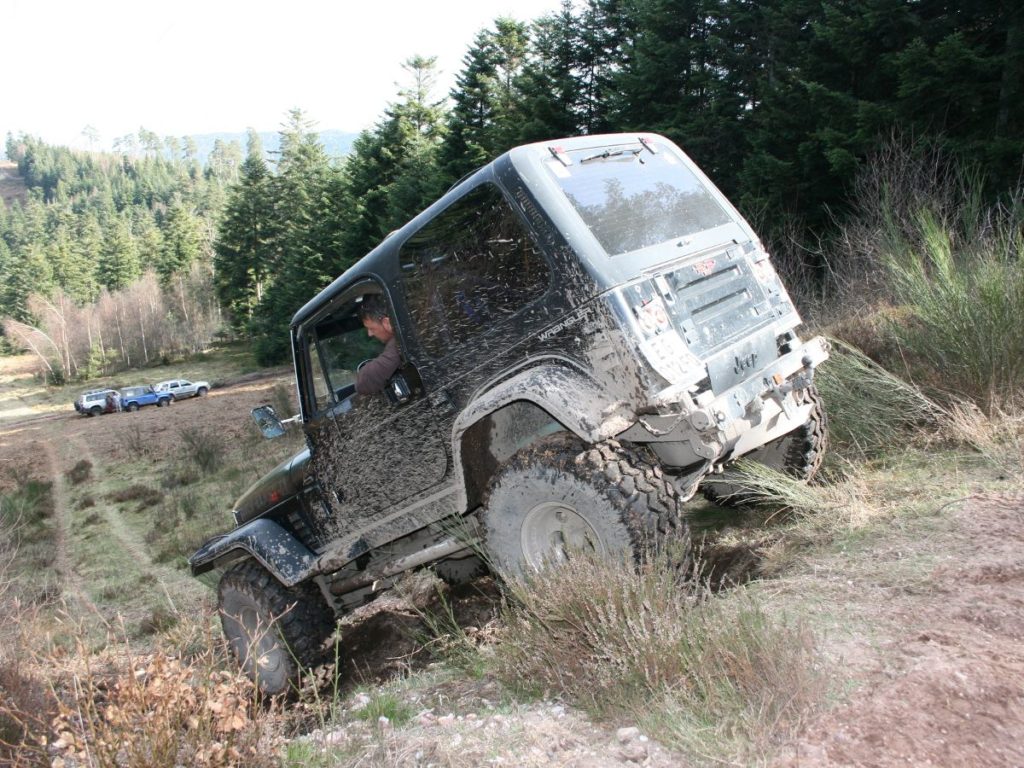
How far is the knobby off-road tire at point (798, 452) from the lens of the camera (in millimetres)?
4801

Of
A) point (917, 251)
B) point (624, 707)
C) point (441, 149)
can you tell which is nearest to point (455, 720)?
point (624, 707)

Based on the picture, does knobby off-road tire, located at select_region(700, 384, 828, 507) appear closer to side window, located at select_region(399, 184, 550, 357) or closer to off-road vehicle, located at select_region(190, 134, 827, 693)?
off-road vehicle, located at select_region(190, 134, 827, 693)

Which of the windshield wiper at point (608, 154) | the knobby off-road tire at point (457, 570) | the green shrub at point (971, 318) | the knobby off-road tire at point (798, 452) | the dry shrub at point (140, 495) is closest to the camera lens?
the windshield wiper at point (608, 154)

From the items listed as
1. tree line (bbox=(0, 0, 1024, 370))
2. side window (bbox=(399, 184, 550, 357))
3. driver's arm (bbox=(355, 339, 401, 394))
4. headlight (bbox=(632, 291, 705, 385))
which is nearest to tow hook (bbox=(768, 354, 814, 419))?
headlight (bbox=(632, 291, 705, 385))

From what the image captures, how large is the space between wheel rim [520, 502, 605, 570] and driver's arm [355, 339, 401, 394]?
120 cm

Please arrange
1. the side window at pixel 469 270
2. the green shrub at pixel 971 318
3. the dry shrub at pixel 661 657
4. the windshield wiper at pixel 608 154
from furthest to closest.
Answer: the green shrub at pixel 971 318, the windshield wiper at pixel 608 154, the side window at pixel 469 270, the dry shrub at pixel 661 657

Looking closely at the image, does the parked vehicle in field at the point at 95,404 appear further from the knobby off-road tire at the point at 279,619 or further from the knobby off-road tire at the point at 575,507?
the knobby off-road tire at the point at 575,507

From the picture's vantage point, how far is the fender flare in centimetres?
359

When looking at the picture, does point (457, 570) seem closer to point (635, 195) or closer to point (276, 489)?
point (276, 489)

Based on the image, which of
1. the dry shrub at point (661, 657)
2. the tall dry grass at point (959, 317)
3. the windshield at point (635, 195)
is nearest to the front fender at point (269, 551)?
the dry shrub at point (661, 657)

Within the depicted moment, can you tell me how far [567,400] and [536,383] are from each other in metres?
0.19

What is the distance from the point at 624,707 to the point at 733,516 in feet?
9.40

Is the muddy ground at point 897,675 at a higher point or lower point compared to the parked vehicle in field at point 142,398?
lower

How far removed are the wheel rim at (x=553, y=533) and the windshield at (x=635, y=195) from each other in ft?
4.22
